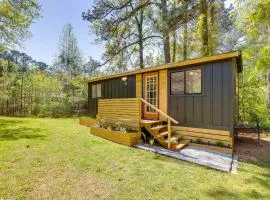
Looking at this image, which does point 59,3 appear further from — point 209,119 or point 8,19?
point 209,119

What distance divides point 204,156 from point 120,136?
2.71 m

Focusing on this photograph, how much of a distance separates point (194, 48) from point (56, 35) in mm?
15114

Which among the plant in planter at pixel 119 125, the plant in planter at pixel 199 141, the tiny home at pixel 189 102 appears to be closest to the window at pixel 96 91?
the tiny home at pixel 189 102

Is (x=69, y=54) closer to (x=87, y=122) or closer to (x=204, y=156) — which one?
(x=87, y=122)

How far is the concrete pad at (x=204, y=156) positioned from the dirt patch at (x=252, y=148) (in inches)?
23.0

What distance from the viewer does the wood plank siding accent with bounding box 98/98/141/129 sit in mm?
6766

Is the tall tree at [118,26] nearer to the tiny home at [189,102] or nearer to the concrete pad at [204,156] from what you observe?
the tiny home at [189,102]

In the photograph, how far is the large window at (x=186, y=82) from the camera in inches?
261

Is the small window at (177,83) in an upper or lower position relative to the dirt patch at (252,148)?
upper

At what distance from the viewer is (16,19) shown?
1181cm

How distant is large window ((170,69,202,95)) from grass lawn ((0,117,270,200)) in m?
2.73

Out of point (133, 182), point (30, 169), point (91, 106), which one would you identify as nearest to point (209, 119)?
point (133, 182)

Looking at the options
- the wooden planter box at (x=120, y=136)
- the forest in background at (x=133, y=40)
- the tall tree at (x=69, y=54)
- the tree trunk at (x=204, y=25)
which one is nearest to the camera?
the wooden planter box at (x=120, y=136)

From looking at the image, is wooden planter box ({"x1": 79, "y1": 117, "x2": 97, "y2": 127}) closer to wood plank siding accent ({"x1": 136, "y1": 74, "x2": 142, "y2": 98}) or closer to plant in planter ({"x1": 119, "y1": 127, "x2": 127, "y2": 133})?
wood plank siding accent ({"x1": 136, "y1": 74, "x2": 142, "y2": 98})
